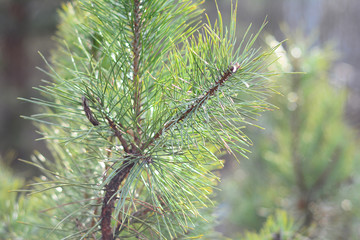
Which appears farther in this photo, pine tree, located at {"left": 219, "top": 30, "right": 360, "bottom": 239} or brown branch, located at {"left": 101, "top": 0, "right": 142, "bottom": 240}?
pine tree, located at {"left": 219, "top": 30, "right": 360, "bottom": 239}

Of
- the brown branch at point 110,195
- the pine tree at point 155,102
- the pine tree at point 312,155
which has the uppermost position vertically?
the pine tree at point 312,155

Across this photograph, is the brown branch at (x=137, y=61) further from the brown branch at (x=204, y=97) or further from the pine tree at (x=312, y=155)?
the pine tree at (x=312, y=155)

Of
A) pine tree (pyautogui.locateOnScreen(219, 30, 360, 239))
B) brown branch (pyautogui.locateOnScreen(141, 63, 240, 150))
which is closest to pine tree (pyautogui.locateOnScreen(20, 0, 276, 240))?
brown branch (pyautogui.locateOnScreen(141, 63, 240, 150))

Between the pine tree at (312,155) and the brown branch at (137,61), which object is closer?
the brown branch at (137,61)

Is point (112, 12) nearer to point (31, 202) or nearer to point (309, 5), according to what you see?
point (31, 202)

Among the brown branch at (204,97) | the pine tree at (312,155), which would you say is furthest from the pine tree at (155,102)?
the pine tree at (312,155)

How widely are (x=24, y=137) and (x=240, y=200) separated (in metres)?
1.39

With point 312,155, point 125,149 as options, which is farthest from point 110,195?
point 312,155

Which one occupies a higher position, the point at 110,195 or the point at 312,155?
the point at 312,155

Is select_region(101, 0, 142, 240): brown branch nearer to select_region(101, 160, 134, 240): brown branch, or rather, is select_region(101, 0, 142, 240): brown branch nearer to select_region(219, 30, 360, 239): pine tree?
select_region(101, 160, 134, 240): brown branch

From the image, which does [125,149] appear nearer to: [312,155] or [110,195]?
[110,195]

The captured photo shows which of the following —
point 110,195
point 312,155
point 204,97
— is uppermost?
point 312,155

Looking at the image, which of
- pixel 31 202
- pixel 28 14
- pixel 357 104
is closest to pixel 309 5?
pixel 357 104

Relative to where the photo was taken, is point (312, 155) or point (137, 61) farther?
point (312, 155)
